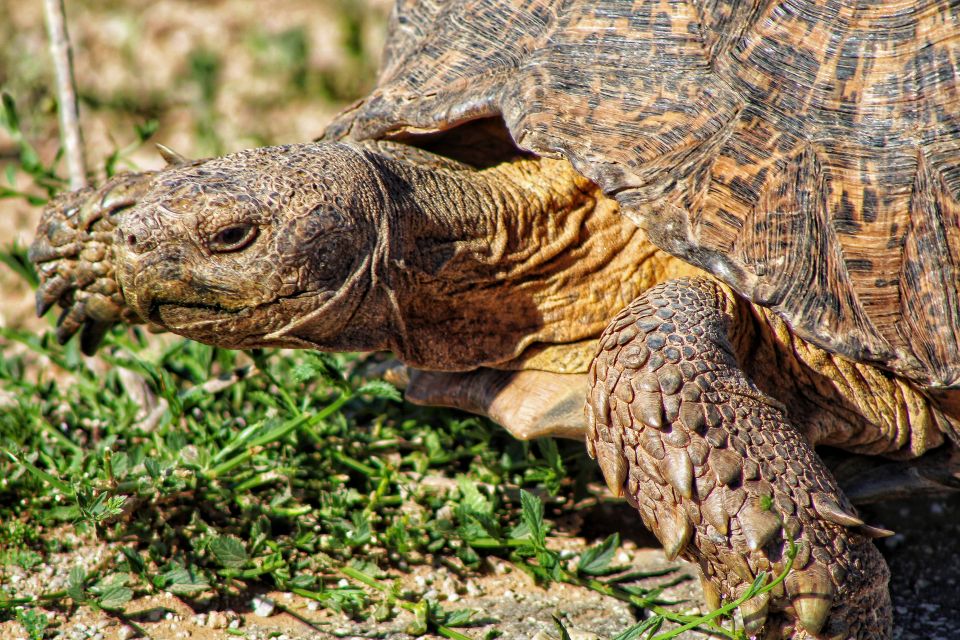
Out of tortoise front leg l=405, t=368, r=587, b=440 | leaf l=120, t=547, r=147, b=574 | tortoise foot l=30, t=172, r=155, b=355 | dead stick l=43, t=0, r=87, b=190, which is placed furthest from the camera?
dead stick l=43, t=0, r=87, b=190

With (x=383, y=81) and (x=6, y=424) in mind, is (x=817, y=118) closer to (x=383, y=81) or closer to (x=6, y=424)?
(x=383, y=81)

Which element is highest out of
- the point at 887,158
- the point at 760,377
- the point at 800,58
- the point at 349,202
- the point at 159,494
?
the point at 800,58

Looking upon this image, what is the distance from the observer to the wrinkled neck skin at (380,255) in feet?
9.43

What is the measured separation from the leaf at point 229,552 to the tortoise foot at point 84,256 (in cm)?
100

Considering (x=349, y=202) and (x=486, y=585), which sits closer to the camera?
(x=349, y=202)

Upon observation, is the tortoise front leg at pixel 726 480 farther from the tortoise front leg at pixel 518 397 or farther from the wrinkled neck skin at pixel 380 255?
the wrinkled neck skin at pixel 380 255

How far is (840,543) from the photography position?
9.14 ft

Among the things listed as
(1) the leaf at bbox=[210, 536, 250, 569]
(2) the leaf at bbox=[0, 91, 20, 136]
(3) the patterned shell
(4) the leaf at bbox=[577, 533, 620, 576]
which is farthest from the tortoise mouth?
(2) the leaf at bbox=[0, 91, 20, 136]

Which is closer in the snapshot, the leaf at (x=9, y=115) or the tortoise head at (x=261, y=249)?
the tortoise head at (x=261, y=249)

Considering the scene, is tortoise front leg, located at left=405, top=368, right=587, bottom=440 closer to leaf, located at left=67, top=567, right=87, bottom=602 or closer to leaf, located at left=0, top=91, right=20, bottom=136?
leaf, located at left=67, top=567, right=87, bottom=602

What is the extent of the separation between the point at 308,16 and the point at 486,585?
525 centimetres

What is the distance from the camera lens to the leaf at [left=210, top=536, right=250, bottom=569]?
3115 mm

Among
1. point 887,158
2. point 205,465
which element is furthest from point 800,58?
point 205,465

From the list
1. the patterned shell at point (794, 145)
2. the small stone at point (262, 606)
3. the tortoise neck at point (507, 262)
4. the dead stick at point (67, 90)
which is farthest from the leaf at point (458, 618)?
the dead stick at point (67, 90)
